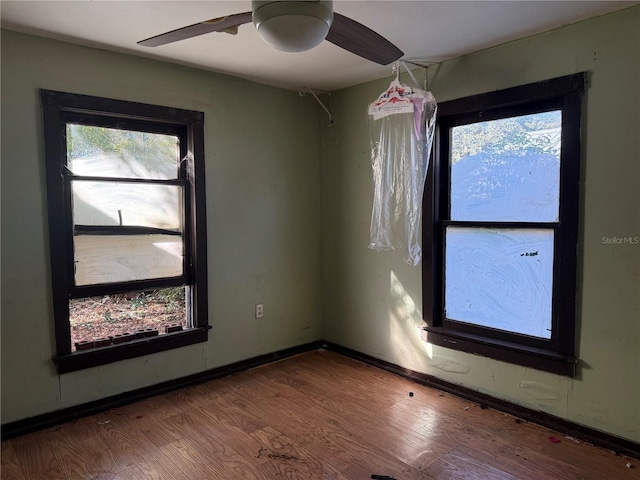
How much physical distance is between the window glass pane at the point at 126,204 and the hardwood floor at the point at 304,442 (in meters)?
1.18

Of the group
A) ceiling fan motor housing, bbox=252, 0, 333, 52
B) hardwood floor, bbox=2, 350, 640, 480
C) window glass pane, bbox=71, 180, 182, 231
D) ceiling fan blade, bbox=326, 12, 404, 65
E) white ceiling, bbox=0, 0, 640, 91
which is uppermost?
white ceiling, bbox=0, 0, 640, 91

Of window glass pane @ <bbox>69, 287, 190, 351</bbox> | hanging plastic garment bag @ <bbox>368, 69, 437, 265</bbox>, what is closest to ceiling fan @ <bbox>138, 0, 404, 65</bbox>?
hanging plastic garment bag @ <bbox>368, 69, 437, 265</bbox>

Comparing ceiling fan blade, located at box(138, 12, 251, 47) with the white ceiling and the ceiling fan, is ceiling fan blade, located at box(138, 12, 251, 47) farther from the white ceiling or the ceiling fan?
the white ceiling

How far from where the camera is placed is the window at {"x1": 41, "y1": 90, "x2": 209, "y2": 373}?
8.07 feet

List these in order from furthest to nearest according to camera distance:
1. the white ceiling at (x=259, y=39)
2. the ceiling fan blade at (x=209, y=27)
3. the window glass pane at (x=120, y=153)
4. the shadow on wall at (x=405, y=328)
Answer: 1. the shadow on wall at (x=405, y=328)
2. the window glass pane at (x=120, y=153)
3. the white ceiling at (x=259, y=39)
4. the ceiling fan blade at (x=209, y=27)

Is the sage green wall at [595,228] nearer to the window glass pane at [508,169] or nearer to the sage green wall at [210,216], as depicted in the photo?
the window glass pane at [508,169]

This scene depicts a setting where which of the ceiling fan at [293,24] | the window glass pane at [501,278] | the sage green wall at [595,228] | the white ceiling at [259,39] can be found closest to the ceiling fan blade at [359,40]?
the ceiling fan at [293,24]

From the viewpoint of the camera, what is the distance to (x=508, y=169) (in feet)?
8.52

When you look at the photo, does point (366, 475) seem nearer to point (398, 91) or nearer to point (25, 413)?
point (25, 413)

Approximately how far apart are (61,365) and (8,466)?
1.79ft

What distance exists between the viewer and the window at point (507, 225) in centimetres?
232

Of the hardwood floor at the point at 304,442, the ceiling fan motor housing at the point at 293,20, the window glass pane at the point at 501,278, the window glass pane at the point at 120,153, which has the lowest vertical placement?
the hardwood floor at the point at 304,442

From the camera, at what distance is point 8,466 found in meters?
2.06

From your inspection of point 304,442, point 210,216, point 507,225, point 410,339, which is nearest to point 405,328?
point 410,339
